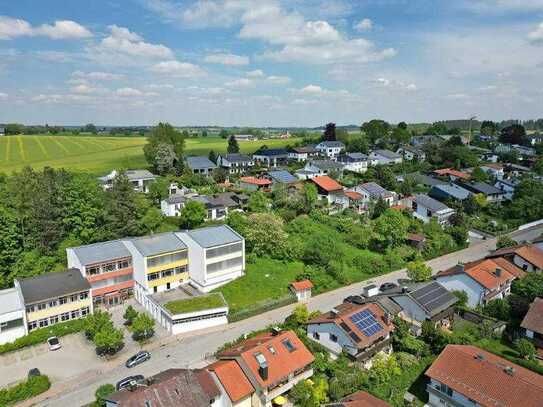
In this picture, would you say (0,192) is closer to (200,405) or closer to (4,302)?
(4,302)

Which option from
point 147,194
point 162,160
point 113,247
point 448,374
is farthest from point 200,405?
point 162,160

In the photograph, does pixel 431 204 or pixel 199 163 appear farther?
pixel 199 163

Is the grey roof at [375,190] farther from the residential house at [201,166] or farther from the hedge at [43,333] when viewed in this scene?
the hedge at [43,333]

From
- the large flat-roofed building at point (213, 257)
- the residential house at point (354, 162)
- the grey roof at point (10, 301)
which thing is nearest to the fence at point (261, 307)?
the large flat-roofed building at point (213, 257)

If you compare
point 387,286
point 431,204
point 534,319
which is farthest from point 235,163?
point 534,319

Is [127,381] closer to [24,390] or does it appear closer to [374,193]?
[24,390]

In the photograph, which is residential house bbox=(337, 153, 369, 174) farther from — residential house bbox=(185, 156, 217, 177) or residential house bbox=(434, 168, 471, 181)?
residential house bbox=(185, 156, 217, 177)

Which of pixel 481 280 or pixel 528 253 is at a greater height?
pixel 528 253
